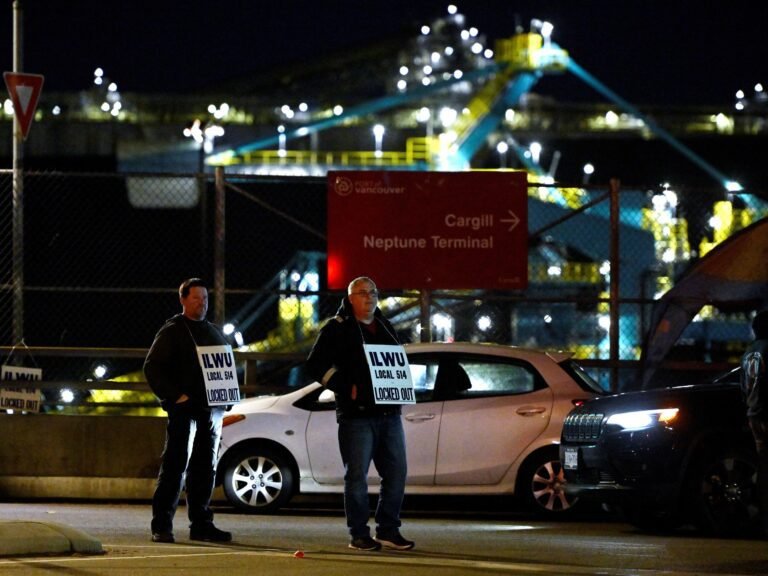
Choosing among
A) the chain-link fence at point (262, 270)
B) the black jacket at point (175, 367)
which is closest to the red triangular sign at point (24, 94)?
the chain-link fence at point (262, 270)

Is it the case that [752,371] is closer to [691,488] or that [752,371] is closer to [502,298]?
[691,488]

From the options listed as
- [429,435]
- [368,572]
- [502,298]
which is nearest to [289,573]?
[368,572]

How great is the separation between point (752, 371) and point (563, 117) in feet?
307

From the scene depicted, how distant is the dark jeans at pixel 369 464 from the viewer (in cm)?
901

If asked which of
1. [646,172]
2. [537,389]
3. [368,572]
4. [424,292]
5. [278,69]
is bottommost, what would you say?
[368,572]

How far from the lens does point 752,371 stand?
9.08m

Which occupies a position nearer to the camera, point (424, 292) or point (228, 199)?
point (424, 292)

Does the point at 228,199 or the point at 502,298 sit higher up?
the point at 228,199

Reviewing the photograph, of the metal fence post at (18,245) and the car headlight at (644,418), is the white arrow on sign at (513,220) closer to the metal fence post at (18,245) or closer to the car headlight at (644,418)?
the car headlight at (644,418)

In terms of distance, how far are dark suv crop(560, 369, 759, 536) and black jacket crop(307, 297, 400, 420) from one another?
2.17 meters

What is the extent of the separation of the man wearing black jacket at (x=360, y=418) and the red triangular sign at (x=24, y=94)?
6322mm

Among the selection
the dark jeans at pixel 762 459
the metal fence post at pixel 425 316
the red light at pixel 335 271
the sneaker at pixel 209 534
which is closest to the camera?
the dark jeans at pixel 762 459

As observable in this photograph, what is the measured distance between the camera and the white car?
12070 mm

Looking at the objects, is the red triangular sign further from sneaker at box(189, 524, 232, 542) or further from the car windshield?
sneaker at box(189, 524, 232, 542)
